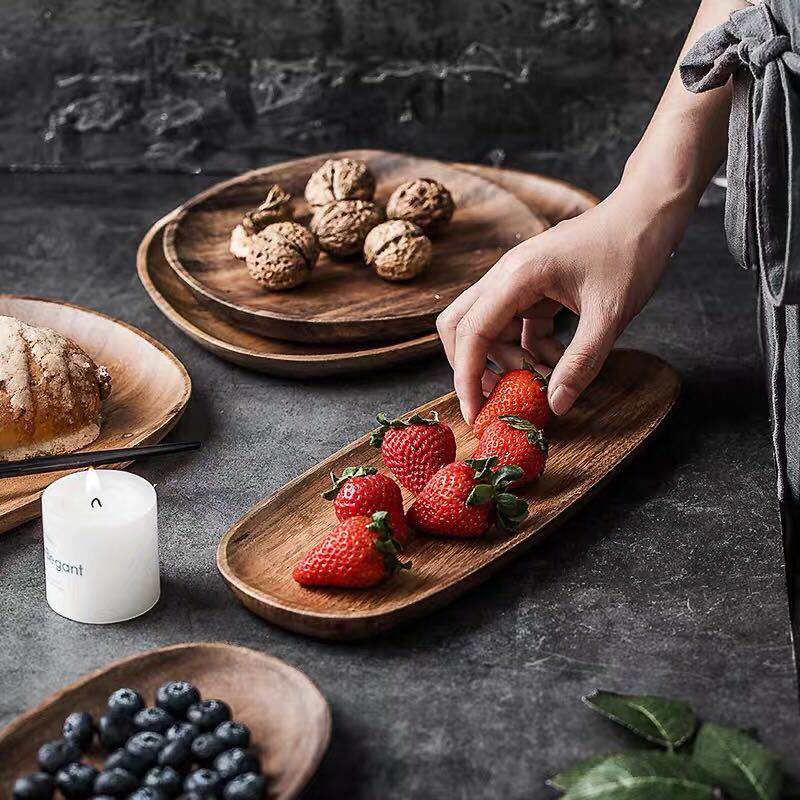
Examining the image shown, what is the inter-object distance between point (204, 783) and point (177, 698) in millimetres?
86

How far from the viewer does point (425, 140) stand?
219 centimetres

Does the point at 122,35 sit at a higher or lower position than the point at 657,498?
higher

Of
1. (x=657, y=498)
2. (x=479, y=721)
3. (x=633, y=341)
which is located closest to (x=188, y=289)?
(x=633, y=341)

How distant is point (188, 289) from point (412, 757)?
919mm

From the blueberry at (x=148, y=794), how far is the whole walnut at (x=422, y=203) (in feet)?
3.42

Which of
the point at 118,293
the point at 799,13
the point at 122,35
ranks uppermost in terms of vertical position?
the point at 799,13

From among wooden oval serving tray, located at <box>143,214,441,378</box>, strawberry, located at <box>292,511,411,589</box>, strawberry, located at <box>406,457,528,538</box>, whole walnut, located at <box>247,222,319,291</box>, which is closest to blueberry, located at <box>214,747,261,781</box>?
strawberry, located at <box>292,511,411,589</box>

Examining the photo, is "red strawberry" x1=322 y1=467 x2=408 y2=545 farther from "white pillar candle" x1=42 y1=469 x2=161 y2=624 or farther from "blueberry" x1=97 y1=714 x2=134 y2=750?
"blueberry" x1=97 y1=714 x2=134 y2=750

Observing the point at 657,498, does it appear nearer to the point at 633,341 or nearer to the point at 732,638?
the point at 732,638

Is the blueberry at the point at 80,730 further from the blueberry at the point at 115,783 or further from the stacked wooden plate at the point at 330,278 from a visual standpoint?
the stacked wooden plate at the point at 330,278

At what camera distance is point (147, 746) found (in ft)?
2.77

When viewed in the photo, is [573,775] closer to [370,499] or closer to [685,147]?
[370,499]

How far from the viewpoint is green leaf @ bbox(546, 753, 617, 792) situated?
82 centimetres

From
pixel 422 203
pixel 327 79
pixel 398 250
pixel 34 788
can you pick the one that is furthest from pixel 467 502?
pixel 327 79
